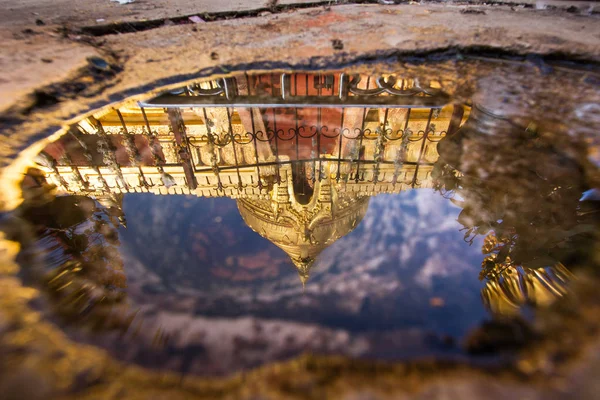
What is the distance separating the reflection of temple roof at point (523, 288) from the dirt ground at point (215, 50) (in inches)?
8.3

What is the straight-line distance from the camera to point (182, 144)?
6.86 ft

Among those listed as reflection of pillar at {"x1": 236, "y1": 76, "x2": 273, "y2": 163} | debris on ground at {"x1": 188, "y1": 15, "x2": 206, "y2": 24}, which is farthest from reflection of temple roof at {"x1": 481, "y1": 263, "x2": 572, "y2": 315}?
debris on ground at {"x1": 188, "y1": 15, "x2": 206, "y2": 24}

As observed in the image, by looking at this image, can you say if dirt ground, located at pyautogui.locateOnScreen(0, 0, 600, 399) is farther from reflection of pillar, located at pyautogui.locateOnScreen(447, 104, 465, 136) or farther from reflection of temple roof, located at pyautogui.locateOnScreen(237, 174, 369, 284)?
reflection of pillar, located at pyautogui.locateOnScreen(447, 104, 465, 136)

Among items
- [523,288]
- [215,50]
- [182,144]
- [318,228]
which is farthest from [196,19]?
[523,288]

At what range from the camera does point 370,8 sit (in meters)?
4.96

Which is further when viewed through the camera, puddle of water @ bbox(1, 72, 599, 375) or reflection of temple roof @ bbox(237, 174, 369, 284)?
reflection of temple roof @ bbox(237, 174, 369, 284)

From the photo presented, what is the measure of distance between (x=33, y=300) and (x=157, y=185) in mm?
835

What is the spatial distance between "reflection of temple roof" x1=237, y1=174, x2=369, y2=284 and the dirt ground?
66 centimetres

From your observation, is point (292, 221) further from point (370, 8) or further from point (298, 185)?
point (370, 8)

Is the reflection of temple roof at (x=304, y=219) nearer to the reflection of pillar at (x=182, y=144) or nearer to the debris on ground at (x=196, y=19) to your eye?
the reflection of pillar at (x=182, y=144)

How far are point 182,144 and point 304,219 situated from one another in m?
0.96

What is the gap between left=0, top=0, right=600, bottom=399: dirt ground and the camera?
89cm

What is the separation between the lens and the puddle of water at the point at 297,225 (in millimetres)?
1038

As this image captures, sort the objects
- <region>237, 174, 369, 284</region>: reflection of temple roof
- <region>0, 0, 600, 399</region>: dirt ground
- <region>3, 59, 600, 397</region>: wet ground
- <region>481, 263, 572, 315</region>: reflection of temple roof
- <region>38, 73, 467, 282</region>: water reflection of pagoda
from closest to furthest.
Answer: <region>0, 0, 600, 399</region>: dirt ground, <region>3, 59, 600, 397</region>: wet ground, <region>481, 263, 572, 315</region>: reflection of temple roof, <region>237, 174, 369, 284</region>: reflection of temple roof, <region>38, 73, 467, 282</region>: water reflection of pagoda
